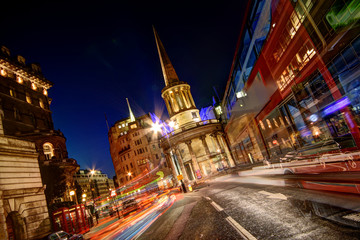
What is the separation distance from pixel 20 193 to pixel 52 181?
656 inches

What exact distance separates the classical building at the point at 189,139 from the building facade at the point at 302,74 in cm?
1580

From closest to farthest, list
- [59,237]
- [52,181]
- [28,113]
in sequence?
1. [59,237]
2. [52,181]
3. [28,113]

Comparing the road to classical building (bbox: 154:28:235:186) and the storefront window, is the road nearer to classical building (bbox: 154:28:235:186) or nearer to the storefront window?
the storefront window

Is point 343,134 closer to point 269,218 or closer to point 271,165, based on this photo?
point 271,165

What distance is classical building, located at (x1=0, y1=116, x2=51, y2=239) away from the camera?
40.0 ft

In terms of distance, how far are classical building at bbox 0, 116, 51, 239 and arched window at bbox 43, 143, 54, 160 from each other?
16.9 meters

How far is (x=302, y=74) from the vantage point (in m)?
14.0

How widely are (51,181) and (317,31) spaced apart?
1366 inches

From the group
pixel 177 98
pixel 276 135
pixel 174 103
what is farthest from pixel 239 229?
pixel 177 98

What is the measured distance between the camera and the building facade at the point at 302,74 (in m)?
9.86

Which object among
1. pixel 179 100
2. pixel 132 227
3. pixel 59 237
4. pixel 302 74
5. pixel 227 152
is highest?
pixel 179 100

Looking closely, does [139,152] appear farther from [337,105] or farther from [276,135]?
[337,105]


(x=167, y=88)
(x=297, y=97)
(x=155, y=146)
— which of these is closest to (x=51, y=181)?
(x=167, y=88)

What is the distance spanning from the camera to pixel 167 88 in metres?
43.7
